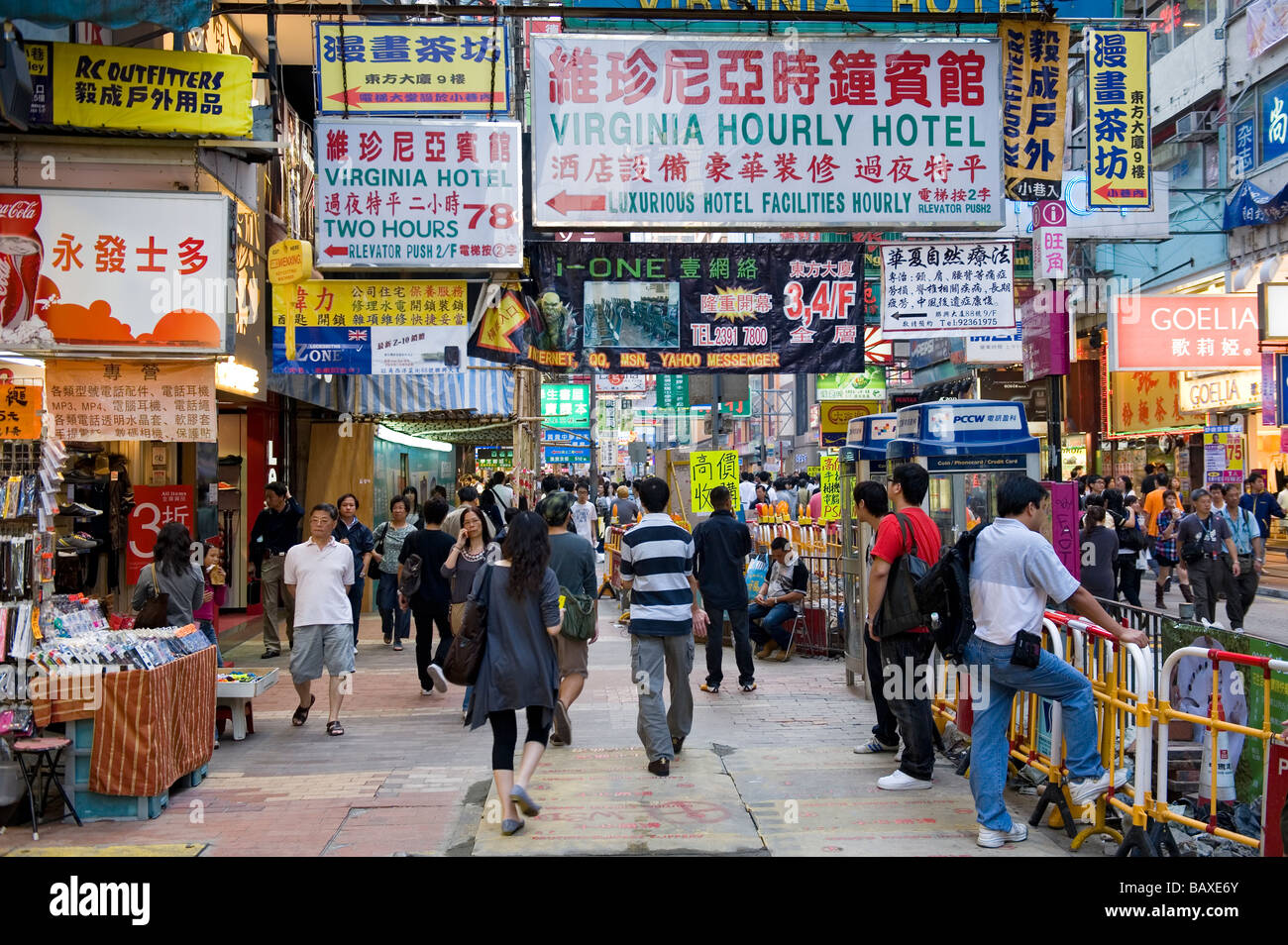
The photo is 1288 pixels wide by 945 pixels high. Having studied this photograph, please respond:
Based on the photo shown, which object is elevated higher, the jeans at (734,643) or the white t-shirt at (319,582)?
the white t-shirt at (319,582)

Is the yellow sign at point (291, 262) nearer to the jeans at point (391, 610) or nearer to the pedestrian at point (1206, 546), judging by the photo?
the jeans at point (391, 610)

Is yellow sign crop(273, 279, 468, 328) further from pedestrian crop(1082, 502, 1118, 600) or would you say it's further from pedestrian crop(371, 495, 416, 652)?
pedestrian crop(1082, 502, 1118, 600)

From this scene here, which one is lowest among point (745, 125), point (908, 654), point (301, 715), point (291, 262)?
point (301, 715)

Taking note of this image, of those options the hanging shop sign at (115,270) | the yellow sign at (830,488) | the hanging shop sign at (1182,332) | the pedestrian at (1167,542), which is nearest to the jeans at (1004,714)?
the hanging shop sign at (115,270)

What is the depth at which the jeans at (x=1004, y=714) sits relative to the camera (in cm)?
535

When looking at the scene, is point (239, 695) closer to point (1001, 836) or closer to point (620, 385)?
point (1001, 836)

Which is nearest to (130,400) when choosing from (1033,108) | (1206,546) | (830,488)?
(1033,108)

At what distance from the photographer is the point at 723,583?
979cm

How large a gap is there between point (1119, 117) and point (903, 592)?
19.4 ft

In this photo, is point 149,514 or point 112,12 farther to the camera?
point 149,514

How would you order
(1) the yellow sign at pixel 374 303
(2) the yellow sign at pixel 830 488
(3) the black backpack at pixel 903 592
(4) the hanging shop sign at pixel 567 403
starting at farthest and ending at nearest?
(4) the hanging shop sign at pixel 567 403 < (2) the yellow sign at pixel 830 488 < (1) the yellow sign at pixel 374 303 < (3) the black backpack at pixel 903 592

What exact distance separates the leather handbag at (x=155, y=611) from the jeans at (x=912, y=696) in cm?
516

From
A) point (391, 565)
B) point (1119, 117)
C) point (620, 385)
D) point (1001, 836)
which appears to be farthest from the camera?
point (620, 385)

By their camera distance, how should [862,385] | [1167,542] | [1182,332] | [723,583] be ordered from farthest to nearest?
[862,385]
[1182,332]
[1167,542]
[723,583]
